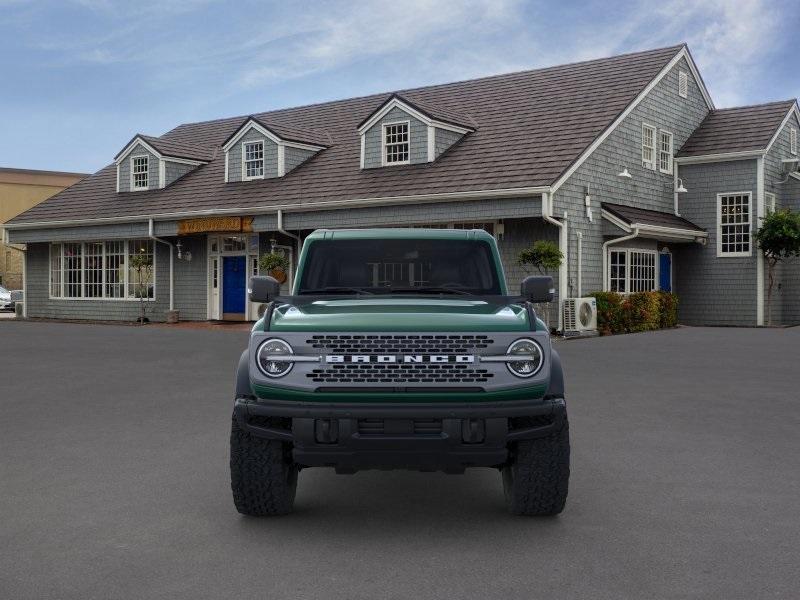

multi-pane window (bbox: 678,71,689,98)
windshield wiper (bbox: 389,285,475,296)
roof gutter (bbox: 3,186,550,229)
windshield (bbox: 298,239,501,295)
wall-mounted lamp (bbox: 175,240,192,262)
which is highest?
multi-pane window (bbox: 678,71,689,98)

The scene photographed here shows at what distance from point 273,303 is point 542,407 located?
1.93 meters

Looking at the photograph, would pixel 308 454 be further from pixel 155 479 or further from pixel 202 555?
pixel 155 479

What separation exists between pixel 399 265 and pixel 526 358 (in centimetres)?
195

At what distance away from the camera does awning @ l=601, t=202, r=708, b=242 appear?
23969 mm

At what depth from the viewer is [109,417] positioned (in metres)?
9.58

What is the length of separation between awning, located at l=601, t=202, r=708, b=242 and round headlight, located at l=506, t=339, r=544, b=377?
19295 mm

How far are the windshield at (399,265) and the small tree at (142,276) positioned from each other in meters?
23.9

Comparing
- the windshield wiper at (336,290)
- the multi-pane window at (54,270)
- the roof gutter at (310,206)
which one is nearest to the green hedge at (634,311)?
the roof gutter at (310,206)

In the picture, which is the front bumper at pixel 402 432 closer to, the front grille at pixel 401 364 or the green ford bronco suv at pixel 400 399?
the green ford bronco suv at pixel 400 399

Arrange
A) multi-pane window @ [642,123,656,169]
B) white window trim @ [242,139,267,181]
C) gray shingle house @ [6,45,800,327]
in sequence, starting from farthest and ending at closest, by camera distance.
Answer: white window trim @ [242,139,267,181] → multi-pane window @ [642,123,656,169] → gray shingle house @ [6,45,800,327]

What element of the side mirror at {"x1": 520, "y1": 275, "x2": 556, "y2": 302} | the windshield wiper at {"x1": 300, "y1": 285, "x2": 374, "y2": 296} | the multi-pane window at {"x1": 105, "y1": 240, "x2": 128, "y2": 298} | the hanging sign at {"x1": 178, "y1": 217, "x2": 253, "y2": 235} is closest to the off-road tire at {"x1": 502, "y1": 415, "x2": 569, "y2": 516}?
the side mirror at {"x1": 520, "y1": 275, "x2": 556, "y2": 302}

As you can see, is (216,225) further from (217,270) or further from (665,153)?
(665,153)

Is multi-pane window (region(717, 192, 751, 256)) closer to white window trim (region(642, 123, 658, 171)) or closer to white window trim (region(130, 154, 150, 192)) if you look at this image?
white window trim (region(642, 123, 658, 171))

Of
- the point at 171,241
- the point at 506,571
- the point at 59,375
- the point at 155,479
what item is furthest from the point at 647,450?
the point at 171,241
